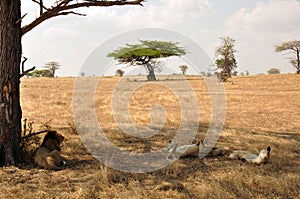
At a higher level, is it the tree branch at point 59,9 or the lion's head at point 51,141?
the tree branch at point 59,9

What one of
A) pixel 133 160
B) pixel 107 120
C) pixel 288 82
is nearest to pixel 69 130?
pixel 107 120

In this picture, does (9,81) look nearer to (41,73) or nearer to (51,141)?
(51,141)

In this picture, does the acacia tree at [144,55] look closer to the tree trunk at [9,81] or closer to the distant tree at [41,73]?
the distant tree at [41,73]

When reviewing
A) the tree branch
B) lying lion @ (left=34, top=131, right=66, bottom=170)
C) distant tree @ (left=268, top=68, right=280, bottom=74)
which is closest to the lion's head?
lying lion @ (left=34, top=131, right=66, bottom=170)

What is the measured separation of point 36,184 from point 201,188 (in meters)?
1.98

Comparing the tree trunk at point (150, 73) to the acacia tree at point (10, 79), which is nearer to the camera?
the acacia tree at point (10, 79)

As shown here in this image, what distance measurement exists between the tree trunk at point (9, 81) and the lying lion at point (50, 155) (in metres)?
0.35

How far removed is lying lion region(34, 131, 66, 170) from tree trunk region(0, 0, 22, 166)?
1.16 ft

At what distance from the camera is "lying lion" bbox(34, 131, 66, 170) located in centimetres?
427

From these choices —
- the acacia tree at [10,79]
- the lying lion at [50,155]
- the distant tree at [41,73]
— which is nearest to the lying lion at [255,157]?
the lying lion at [50,155]

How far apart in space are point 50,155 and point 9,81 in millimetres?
1196

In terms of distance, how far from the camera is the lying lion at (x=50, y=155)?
427 centimetres

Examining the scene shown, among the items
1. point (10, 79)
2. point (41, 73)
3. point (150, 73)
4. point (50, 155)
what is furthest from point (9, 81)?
point (41, 73)

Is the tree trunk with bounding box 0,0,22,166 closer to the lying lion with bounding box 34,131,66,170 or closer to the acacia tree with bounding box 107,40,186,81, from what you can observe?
the lying lion with bounding box 34,131,66,170
